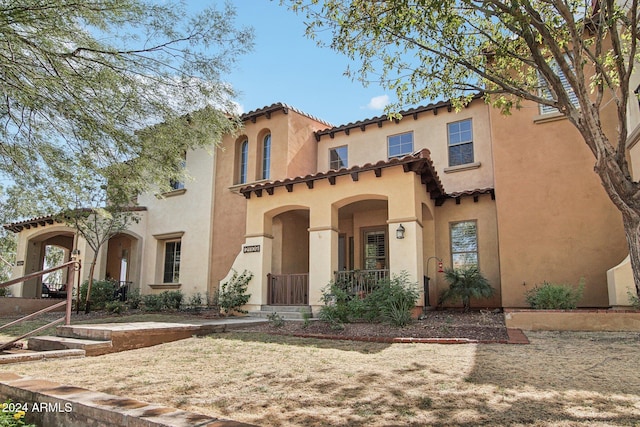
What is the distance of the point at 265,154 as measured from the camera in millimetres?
15859

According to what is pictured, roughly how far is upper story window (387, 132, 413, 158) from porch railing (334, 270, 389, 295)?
16.2 ft

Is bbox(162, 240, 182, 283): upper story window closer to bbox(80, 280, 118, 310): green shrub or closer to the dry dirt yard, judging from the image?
bbox(80, 280, 118, 310): green shrub

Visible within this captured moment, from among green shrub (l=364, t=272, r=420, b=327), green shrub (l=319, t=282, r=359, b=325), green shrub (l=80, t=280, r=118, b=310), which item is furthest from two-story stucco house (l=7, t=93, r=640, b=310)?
green shrub (l=80, t=280, r=118, b=310)

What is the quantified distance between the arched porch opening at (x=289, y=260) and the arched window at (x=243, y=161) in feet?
8.88

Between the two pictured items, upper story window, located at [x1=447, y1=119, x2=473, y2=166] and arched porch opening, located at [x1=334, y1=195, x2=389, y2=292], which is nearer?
upper story window, located at [x1=447, y1=119, x2=473, y2=166]

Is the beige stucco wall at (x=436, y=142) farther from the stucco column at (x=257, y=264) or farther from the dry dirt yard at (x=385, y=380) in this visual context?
the dry dirt yard at (x=385, y=380)

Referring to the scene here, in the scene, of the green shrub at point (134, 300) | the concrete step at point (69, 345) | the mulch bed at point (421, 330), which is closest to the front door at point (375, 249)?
the mulch bed at point (421, 330)

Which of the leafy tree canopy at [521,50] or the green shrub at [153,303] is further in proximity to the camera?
the green shrub at [153,303]

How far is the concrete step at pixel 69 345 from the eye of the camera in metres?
6.66

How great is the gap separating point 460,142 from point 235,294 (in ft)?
27.3

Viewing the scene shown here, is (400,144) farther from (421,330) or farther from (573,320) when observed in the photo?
(573,320)

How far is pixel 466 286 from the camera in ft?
36.8

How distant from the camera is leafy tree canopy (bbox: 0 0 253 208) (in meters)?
6.28

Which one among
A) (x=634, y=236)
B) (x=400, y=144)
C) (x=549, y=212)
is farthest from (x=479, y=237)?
(x=634, y=236)
